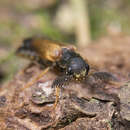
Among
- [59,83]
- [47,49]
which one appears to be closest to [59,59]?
[47,49]

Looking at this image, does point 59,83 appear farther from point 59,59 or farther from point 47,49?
point 47,49

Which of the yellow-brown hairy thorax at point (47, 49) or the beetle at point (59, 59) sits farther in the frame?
the yellow-brown hairy thorax at point (47, 49)

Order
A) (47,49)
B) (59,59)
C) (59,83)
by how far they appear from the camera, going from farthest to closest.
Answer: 1. (47,49)
2. (59,59)
3. (59,83)

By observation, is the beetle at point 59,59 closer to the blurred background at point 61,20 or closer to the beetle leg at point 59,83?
the beetle leg at point 59,83

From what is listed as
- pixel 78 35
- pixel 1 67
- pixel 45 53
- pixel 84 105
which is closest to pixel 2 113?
pixel 84 105

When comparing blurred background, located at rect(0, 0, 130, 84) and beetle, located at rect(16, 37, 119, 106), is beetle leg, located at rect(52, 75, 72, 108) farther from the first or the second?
blurred background, located at rect(0, 0, 130, 84)

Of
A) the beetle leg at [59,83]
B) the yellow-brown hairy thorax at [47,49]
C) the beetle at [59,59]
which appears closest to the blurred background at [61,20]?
the beetle at [59,59]

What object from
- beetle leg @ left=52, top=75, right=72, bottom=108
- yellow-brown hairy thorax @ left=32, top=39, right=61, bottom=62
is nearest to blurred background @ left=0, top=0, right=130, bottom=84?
yellow-brown hairy thorax @ left=32, top=39, right=61, bottom=62

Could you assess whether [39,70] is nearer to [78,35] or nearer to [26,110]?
[26,110]
